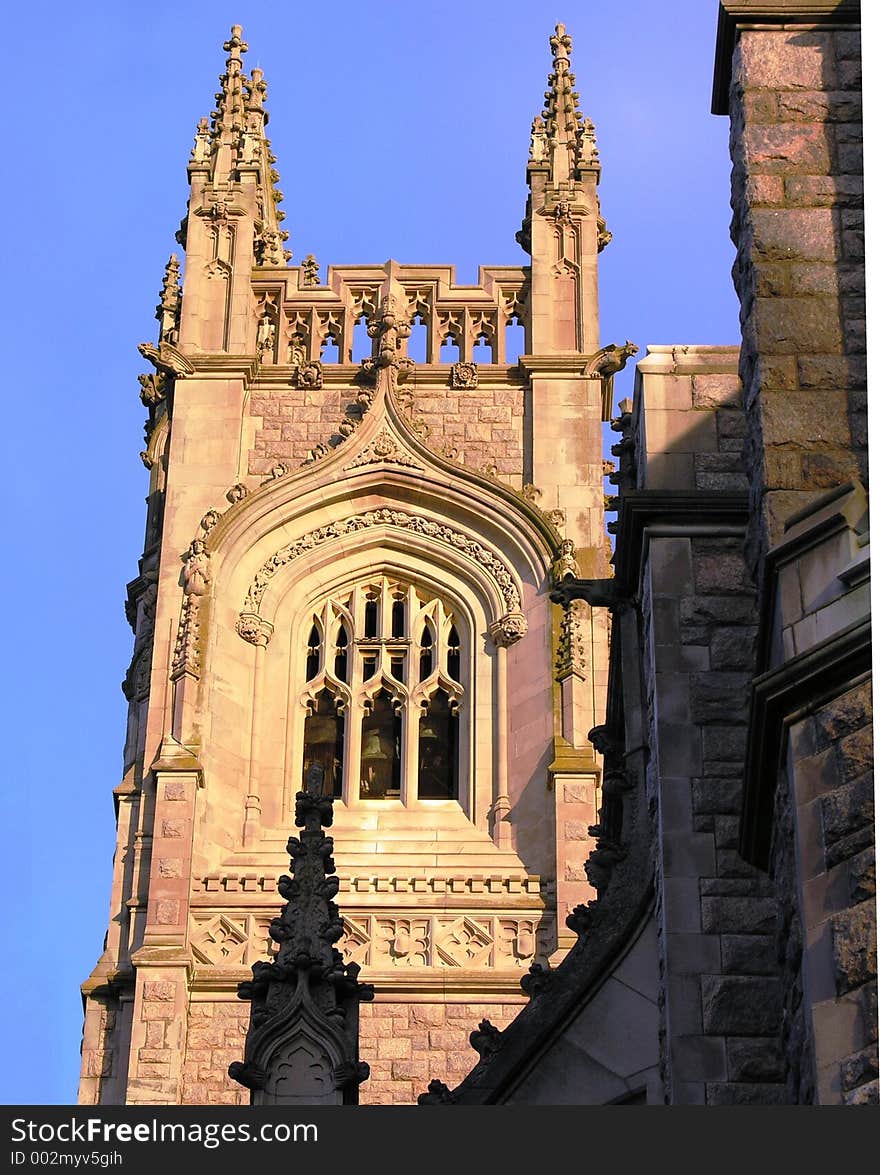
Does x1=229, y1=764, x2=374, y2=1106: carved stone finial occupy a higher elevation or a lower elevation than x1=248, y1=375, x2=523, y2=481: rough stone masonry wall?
lower

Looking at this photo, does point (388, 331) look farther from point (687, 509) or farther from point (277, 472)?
point (687, 509)

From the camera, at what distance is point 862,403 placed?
13.6 metres

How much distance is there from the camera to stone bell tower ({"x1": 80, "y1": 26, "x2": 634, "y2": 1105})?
102ft

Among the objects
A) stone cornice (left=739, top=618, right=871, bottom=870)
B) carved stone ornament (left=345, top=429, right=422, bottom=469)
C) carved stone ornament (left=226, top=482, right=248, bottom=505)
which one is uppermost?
carved stone ornament (left=345, top=429, right=422, bottom=469)

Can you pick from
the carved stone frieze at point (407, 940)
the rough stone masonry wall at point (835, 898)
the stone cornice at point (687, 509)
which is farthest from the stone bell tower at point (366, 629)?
the rough stone masonry wall at point (835, 898)

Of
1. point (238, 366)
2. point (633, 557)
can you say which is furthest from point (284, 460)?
Result: point (633, 557)

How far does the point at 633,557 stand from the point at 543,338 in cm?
1996

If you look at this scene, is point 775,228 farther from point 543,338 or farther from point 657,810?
point 543,338

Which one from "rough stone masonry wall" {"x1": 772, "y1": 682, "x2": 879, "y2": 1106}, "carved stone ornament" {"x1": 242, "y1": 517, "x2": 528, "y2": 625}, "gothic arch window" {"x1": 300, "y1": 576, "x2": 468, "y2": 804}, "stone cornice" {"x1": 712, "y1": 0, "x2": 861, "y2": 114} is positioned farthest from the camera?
"carved stone ornament" {"x1": 242, "y1": 517, "x2": 528, "y2": 625}

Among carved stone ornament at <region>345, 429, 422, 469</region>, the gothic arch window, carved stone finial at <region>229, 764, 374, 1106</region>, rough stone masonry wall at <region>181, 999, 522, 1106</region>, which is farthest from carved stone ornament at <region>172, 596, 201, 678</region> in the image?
carved stone finial at <region>229, 764, 374, 1106</region>

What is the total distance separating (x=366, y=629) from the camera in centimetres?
3494

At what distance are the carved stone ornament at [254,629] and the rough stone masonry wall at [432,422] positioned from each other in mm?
2145

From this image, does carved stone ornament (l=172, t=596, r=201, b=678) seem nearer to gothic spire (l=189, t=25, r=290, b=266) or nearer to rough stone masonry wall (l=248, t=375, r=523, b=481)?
rough stone masonry wall (l=248, t=375, r=523, b=481)

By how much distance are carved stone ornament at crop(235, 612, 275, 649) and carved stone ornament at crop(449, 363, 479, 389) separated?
4169 mm
